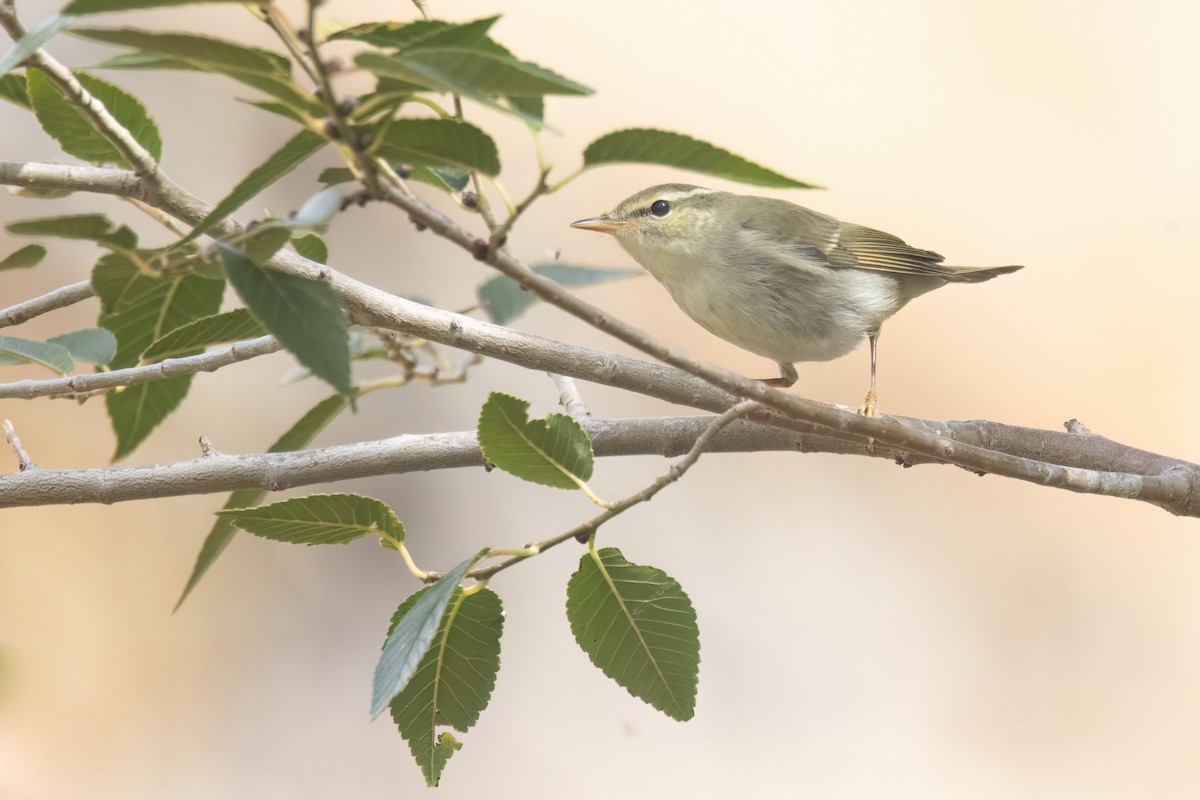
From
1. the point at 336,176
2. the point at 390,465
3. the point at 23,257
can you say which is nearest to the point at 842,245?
the point at 390,465

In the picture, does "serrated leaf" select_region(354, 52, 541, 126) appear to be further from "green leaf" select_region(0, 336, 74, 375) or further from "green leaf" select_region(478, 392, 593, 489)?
"green leaf" select_region(0, 336, 74, 375)

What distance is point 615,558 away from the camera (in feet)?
2.27

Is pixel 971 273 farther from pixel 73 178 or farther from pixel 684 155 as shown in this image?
pixel 73 178

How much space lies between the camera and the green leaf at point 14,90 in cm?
70

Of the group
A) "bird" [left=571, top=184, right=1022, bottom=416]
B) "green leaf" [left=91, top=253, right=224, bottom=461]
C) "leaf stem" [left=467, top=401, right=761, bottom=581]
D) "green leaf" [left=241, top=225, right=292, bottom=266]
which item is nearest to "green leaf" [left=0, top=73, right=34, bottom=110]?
"green leaf" [left=91, top=253, right=224, bottom=461]

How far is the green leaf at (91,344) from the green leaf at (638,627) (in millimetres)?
422

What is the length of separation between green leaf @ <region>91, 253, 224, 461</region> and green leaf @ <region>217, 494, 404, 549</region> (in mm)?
197

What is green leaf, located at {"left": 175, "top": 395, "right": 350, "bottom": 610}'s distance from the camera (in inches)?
34.9

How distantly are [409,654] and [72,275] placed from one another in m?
1.55

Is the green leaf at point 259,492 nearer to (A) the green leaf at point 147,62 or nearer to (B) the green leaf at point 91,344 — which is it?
(B) the green leaf at point 91,344

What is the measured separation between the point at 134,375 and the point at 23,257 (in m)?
0.13

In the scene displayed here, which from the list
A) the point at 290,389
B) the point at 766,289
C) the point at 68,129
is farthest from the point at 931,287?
the point at 290,389

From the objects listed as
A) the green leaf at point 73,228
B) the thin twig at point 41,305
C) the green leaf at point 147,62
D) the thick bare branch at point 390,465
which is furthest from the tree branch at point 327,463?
the green leaf at point 147,62

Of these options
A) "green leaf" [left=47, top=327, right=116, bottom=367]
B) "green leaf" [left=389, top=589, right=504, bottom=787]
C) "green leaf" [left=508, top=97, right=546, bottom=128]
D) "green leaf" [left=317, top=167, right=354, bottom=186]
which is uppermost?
"green leaf" [left=508, top=97, right=546, bottom=128]
